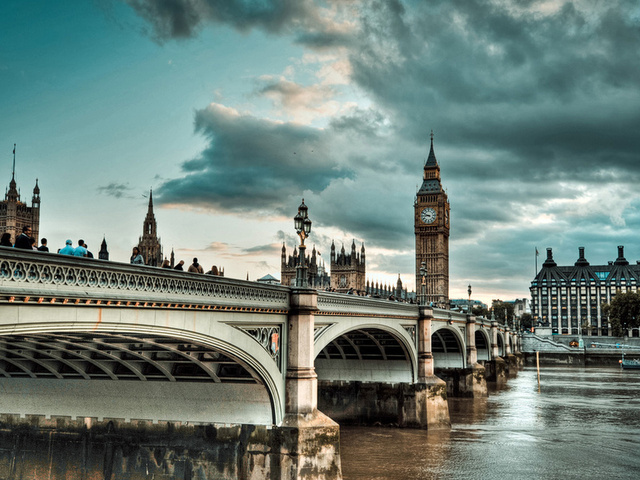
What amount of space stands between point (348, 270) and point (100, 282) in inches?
6550

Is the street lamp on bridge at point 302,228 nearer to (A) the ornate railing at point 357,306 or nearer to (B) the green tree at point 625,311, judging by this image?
(A) the ornate railing at point 357,306

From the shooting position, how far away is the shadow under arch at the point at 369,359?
37.2 m

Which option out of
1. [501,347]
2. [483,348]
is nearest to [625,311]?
[501,347]

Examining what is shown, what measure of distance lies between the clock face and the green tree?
184ft

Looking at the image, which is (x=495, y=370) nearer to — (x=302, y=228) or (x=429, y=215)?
(x=302, y=228)

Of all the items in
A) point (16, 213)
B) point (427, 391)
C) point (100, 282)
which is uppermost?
point (16, 213)

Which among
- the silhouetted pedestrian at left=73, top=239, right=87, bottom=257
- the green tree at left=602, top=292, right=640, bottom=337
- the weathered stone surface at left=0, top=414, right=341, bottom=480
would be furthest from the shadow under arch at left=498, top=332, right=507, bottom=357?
the silhouetted pedestrian at left=73, top=239, right=87, bottom=257

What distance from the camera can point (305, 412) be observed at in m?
20.3

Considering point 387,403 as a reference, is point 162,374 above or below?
above

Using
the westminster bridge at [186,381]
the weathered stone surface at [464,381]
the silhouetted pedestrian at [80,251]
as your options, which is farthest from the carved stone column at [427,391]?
the silhouetted pedestrian at [80,251]

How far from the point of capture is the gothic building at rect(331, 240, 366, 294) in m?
178

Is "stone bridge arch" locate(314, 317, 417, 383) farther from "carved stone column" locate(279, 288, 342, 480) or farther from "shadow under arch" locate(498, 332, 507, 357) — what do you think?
"shadow under arch" locate(498, 332, 507, 357)

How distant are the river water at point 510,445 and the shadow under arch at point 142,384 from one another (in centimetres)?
830

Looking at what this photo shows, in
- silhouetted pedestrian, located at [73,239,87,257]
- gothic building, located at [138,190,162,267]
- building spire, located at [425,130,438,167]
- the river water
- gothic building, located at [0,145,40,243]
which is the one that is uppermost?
building spire, located at [425,130,438,167]
